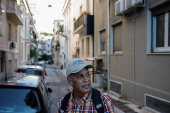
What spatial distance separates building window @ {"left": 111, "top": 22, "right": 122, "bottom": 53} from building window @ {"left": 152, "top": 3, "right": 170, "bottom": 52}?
2.93 meters

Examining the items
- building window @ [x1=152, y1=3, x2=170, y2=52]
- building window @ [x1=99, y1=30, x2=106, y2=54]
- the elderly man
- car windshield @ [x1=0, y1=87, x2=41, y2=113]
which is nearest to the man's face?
the elderly man

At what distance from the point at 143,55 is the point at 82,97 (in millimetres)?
5446

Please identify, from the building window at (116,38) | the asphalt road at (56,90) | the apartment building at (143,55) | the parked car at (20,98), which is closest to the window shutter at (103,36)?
the building window at (116,38)

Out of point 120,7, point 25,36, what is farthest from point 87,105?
point 25,36

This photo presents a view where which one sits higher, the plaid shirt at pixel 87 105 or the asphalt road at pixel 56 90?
the plaid shirt at pixel 87 105

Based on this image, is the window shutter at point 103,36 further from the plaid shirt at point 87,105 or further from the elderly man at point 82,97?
the plaid shirt at point 87,105

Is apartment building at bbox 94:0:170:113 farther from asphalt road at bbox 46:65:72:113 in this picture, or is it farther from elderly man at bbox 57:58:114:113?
elderly man at bbox 57:58:114:113

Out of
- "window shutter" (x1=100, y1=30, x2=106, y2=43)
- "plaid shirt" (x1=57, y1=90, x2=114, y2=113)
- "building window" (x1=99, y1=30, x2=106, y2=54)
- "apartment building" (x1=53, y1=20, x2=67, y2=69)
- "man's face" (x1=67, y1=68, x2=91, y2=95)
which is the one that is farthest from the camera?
"apartment building" (x1=53, y1=20, x2=67, y2=69)

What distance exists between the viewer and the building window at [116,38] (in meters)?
9.38

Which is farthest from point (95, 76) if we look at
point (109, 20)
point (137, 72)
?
point (137, 72)

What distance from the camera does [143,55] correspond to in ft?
22.2

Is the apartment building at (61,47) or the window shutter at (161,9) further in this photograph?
the apartment building at (61,47)

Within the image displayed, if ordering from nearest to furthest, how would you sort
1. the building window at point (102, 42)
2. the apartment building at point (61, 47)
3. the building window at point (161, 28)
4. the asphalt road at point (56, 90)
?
the building window at point (161, 28) < the asphalt road at point (56, 90) < the building window at point (102, 42) < the apartment building at point (61, 47)

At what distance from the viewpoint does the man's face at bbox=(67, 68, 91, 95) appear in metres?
1.86
